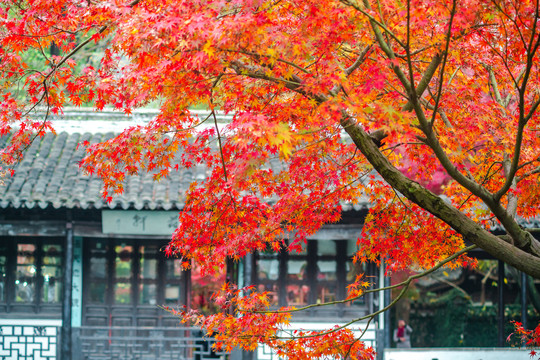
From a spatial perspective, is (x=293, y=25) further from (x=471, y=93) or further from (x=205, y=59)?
(x=471, y=93)

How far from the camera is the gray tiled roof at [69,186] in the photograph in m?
9.55

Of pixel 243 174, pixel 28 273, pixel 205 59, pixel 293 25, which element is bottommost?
pixel 28 273

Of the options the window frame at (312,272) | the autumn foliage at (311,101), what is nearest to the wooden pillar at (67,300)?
the window frame at (312,272)

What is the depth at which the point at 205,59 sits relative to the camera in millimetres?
4176

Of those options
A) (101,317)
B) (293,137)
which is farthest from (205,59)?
(101,317)

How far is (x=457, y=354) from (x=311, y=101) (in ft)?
22.9

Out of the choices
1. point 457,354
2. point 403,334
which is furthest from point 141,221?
point 403,334

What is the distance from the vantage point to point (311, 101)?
4.72 meters

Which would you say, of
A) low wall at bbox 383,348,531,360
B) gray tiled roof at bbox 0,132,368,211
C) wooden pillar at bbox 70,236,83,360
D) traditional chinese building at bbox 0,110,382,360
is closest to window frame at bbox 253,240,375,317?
traditional chinese building at bbox 0,110,382,360

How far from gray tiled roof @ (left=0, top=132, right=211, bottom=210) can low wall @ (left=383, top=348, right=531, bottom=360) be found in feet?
13.9

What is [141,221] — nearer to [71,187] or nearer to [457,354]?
[71,187]

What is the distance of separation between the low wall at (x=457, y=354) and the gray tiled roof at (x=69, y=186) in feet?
13.9

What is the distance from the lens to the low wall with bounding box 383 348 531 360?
998cm

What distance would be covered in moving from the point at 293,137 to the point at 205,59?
791 mm
